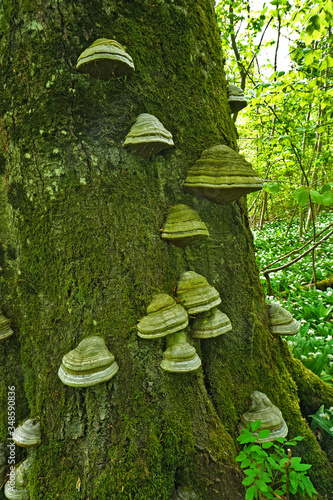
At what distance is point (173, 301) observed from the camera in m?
2.11

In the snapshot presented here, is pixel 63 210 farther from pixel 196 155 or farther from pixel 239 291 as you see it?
pixel 239 291

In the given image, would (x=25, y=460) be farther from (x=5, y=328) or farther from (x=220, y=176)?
(x=220, y=176)

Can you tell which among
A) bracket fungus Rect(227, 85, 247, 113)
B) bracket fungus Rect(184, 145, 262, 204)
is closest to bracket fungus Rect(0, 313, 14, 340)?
bracket fungus Rect(184, 145, 262, 204)

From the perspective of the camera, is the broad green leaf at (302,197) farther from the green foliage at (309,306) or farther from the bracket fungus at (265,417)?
the bracket fungus at (265,417)

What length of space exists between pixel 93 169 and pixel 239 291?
1679mm

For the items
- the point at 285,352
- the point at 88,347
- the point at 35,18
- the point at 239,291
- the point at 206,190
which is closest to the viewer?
the point at 88,347

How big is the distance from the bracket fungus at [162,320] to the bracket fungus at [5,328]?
114 centimetres

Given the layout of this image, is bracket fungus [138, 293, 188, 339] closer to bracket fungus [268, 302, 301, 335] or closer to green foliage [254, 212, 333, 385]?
bracket fungus [268, 302, 301, 335]

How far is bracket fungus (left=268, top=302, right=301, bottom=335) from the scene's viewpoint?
2.86m

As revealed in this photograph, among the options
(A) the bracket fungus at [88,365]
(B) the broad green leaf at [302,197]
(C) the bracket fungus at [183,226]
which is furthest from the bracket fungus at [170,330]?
(B) the broad green leaf at [302,197]

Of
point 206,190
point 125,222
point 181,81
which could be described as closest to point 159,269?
point 125,222

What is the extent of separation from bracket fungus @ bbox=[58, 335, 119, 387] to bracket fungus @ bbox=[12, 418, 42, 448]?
1.92 feet

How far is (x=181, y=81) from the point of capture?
2.52 m

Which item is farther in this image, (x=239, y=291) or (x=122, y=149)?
(x=239, y=291)
